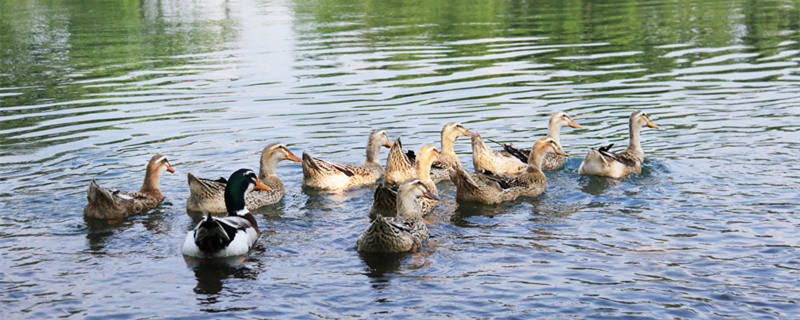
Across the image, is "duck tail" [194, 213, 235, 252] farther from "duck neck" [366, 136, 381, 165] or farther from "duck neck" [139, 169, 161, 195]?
"duck neck" [366, 136, 381, 165]

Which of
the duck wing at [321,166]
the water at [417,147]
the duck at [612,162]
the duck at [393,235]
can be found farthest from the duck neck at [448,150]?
the duck at [393,235]

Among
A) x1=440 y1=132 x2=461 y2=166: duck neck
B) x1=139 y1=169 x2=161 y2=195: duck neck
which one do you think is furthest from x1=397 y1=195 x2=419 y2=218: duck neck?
x1=139 y1=169 x2=161 y2=195: duck neck

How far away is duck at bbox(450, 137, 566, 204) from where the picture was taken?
14.6 meters

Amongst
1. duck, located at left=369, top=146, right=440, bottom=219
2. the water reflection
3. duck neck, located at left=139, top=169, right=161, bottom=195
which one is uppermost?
duck neck, located at left=139, top=169, right=161, bottom=195

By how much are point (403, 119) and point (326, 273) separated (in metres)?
10.8

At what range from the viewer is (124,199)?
46.5ft

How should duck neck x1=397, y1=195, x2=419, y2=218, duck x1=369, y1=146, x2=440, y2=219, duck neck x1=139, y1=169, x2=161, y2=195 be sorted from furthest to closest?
duck neck x1=139, y1=169, x2=161, y2=195 → duck x1=369, y1=146, x2=440, y2=219 → duck neck x1=397, y1=195, x2=419, y2=218

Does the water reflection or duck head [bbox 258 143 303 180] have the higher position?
duck head [bbox 258 143 303 180]

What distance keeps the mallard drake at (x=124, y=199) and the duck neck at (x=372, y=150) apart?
389 centimetres

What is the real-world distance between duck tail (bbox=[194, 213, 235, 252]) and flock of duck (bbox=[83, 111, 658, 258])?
0.01 metres

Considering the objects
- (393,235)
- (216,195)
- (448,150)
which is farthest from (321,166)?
(393,235)

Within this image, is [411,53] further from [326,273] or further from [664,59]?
[326,273]

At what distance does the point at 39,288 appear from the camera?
10.9 m

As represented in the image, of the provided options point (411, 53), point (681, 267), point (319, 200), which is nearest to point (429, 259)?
point (681, 267)
